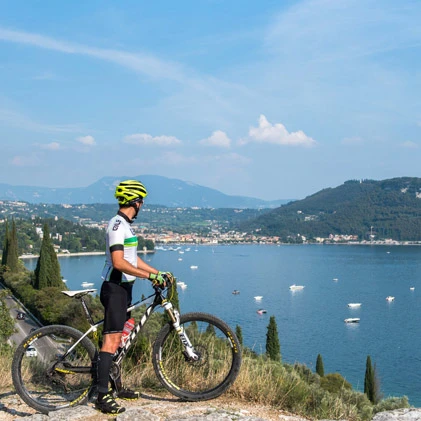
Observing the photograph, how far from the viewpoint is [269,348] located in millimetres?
26844

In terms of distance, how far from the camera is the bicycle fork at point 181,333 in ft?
12.1

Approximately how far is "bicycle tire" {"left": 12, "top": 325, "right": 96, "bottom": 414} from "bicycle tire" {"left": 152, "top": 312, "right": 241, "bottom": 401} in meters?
0.50

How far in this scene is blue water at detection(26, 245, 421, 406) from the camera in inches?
1345

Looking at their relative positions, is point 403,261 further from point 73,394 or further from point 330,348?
point 73,394

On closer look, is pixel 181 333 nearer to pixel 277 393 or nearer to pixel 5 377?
pixel 277 393

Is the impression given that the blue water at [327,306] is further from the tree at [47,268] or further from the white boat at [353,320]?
the tree at [47,268]

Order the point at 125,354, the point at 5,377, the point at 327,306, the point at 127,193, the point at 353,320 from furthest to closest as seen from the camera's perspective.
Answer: the point at 327,306 < the point at 353,320 < the point at 5,377 < the point at 125,354 < the point at 127,193

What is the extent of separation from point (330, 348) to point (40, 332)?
3625 centimetres

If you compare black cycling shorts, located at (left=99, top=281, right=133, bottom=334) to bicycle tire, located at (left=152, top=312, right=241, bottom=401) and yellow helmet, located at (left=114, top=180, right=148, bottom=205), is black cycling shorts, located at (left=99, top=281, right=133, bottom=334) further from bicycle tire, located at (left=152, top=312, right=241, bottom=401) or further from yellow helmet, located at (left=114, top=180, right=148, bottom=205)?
yellow helmet, located at (left=114, top=180, right=148, bottom=205)

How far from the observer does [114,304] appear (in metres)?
3.48

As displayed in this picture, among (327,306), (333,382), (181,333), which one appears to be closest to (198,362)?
(181,333)

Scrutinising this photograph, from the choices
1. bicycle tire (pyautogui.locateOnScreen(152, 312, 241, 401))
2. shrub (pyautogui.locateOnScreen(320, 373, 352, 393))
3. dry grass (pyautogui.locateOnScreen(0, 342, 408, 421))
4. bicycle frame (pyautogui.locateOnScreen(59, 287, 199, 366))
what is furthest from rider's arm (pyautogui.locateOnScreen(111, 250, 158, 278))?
shrub (pyautogui.locateOnScreen(320, 373, 352, 393))

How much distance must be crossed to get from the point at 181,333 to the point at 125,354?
42cm

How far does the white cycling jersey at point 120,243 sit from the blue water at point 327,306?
2522 centimetres
